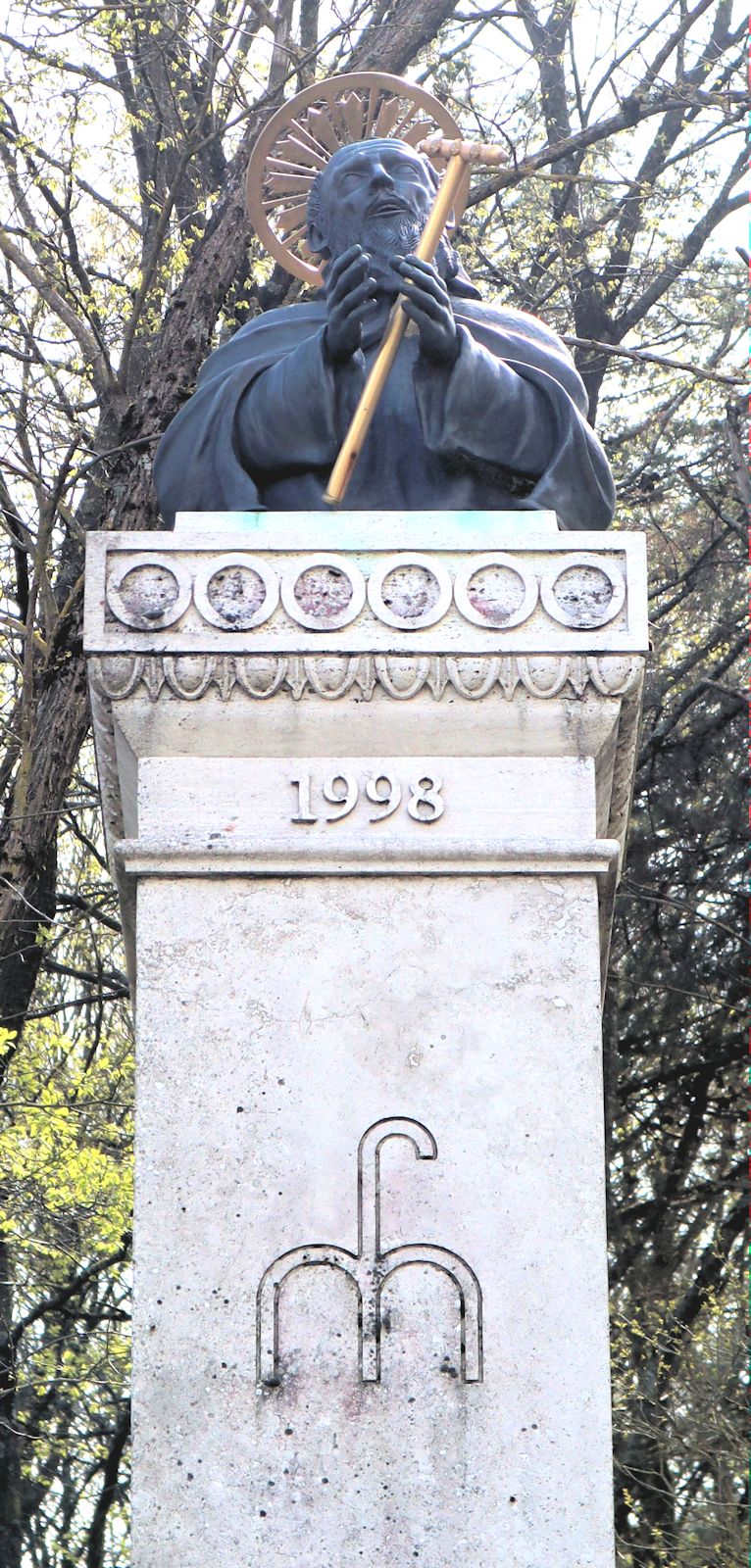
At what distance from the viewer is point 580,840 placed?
3.65 m

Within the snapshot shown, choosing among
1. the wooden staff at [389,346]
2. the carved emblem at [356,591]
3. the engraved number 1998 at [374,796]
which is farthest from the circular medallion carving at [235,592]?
the wooden staff at [389,346]

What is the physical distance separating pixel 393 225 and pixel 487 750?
1.35 m

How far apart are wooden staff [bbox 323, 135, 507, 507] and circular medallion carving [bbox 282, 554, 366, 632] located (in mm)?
410

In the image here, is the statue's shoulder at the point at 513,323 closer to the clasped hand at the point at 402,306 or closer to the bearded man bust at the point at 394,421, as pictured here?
the bearded man bust at the point at 394,421

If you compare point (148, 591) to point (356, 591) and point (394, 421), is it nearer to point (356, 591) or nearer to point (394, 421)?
point (356, 591)

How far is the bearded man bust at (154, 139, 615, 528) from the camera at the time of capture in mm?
4133

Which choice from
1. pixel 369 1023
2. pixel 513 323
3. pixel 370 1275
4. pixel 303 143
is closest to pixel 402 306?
pixel 513 323

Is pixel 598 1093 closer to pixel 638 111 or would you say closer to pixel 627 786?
pixel 627 786

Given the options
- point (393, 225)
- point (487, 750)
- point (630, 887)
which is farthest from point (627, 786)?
point (630, 887)

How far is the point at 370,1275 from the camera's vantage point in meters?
3.41

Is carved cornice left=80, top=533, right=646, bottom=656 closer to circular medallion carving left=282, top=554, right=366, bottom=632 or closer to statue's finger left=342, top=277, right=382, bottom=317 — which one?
circular medallion carving left=282, top=554, right=366, bottom=632

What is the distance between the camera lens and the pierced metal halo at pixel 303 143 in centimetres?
507

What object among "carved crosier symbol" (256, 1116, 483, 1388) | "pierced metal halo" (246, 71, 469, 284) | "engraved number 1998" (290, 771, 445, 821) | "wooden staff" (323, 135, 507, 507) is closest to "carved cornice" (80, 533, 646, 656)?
"engraved number 1998" (290, 771, 445, 821)

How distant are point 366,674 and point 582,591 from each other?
0.40 meters
